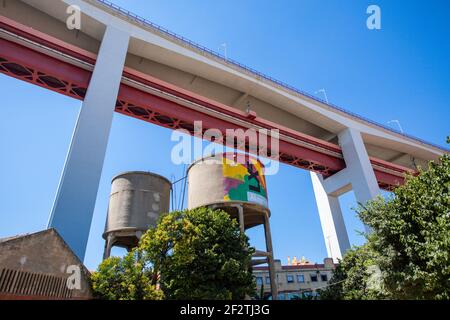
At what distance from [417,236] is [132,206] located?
17.9 m

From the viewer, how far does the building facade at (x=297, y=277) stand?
44562 millimetres

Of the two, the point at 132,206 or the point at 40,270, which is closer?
the point at 40,270

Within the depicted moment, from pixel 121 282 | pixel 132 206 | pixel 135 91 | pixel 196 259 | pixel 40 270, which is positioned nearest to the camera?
pixel 40 270

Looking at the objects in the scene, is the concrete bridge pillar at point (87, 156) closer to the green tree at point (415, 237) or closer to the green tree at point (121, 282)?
the green tree at point (121, 282)

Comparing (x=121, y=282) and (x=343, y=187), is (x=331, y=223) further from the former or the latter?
(x=121, y=282)

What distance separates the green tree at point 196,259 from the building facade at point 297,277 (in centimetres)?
3172

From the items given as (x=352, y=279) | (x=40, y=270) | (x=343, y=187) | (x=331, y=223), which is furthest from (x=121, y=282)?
(x=331, y=223)

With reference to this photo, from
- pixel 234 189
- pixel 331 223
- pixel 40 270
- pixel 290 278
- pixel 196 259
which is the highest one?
pixel 331 223

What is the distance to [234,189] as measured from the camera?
69.1 feet

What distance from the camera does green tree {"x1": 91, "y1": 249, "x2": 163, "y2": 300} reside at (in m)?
11.1

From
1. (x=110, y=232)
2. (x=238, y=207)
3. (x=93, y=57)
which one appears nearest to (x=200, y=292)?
(x=238, y=207)

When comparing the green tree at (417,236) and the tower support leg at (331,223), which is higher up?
the tower support leg at (331,223)

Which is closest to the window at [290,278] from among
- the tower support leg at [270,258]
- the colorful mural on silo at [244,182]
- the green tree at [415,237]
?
the tower support leg at [270,258]
